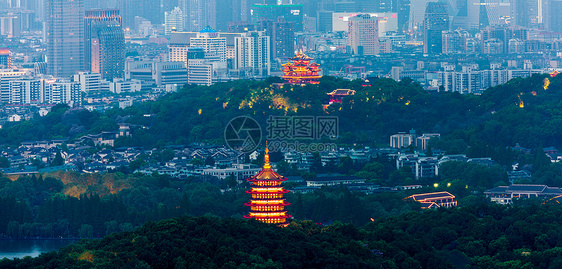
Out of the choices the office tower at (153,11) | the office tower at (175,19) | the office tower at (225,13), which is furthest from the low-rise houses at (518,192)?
the office tower at (153,11)

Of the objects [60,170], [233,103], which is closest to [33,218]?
[60,170]

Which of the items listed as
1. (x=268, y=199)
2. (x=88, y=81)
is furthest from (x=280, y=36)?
(x=268, y=199)

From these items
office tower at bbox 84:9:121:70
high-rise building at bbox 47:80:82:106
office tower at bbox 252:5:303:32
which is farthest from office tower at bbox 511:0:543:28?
high-rise building at bbox 47:80:82:106

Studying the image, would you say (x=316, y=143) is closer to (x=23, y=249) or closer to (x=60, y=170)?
(x=60, y=170)

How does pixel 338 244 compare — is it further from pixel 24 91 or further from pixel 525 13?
pixel 525 13

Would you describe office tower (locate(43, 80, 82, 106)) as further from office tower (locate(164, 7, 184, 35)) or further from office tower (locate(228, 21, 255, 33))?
office tower (locate(164, 7, 184, 35))

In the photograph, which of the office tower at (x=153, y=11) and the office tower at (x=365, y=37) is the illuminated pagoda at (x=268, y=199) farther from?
the office tower at (x=153, y=11)
